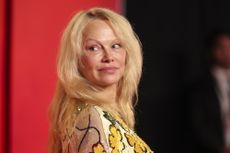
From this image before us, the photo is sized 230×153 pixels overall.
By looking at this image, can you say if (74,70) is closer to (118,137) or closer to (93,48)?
(93,48)

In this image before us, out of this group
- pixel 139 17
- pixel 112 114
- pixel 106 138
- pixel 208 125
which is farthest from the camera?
pixel 139 17

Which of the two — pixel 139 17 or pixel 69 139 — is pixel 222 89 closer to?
pixel 139 17

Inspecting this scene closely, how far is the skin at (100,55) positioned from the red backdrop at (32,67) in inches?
21.6

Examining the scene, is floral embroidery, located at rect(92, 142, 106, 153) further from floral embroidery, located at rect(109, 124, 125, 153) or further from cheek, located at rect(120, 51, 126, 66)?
cheek, located at rect(120, 51, 126, 66)

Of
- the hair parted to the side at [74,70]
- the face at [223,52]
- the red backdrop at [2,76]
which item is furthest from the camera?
the face at [223,52]

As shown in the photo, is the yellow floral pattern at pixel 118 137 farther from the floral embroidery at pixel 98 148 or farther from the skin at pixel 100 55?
the skin at pixel 100 55

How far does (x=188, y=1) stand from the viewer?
14.3ft

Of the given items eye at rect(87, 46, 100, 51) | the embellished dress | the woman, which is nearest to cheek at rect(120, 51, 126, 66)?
the woman

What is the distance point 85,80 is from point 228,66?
7.95ft

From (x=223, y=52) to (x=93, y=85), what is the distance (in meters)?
2.42

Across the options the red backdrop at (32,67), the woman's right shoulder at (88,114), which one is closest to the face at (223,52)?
Answer: the red backdrop at (32,67)

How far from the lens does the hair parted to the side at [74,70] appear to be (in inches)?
72.5

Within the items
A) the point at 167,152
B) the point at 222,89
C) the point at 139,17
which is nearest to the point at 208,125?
the point at 222,89

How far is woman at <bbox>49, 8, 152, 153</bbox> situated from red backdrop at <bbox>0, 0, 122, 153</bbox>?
0.43 m
